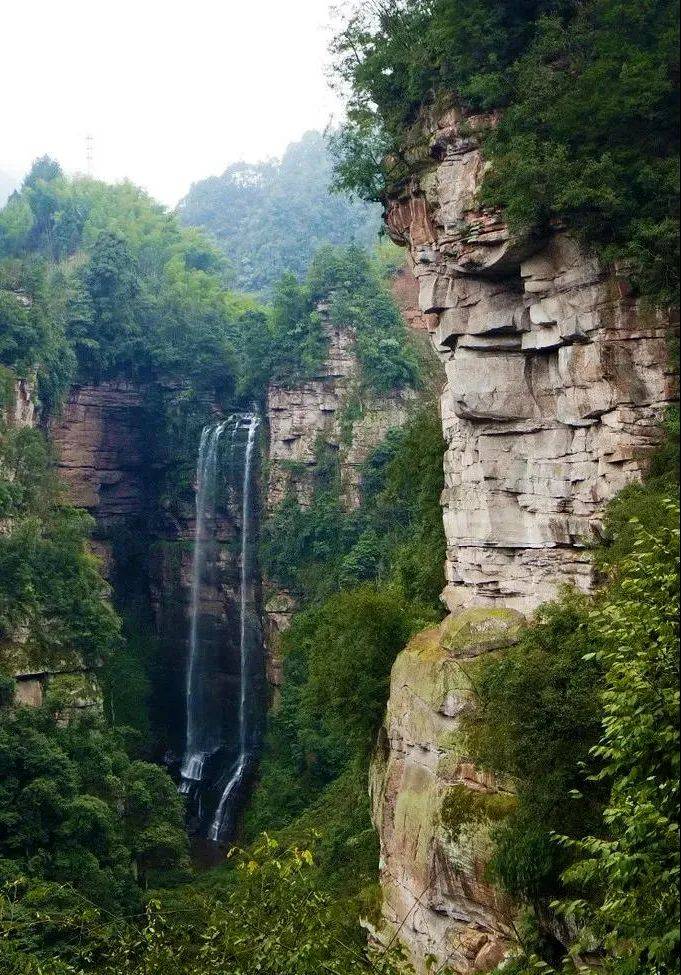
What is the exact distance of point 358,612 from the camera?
16.1 metres

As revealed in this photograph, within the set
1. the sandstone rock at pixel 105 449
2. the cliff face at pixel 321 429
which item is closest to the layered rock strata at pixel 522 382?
the cliff face at pixel 321 429

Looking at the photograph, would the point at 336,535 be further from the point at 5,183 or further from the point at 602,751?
the point at 5,183

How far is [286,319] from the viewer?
3484 centimetres

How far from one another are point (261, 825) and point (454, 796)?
51.9 ft

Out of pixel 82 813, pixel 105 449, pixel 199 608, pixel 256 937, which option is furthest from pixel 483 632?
pixel 105 449

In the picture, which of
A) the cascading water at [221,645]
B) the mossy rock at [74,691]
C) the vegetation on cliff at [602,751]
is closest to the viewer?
the vegetation on cliff at [602,751]

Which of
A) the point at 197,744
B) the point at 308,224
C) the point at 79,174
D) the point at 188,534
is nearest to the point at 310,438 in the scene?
the point at 188,534

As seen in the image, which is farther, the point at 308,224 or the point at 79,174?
the point at 308,224

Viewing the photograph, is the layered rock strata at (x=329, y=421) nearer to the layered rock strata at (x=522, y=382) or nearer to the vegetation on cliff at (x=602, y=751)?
the layered rock strata at (x=522, y=382)

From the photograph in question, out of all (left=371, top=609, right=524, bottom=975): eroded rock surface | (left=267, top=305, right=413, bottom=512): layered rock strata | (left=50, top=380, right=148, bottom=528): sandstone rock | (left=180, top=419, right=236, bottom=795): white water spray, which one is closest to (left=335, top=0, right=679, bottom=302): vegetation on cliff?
(left=371, top=609, right=524, bottom=975): eroded rock surface

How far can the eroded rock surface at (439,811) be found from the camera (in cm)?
1201

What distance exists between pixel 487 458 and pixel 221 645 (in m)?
21.2

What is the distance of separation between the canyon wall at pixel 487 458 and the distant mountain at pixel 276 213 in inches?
1528

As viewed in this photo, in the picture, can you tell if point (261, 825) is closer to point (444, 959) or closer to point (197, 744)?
point (197, 744)
